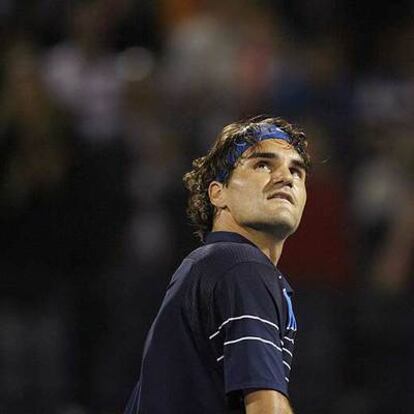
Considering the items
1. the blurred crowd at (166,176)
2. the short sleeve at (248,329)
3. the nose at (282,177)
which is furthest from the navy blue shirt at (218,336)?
the blurred crowd at (166,176)

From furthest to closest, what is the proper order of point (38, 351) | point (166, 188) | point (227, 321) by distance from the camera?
point (166, 188)
point (38, 351)
point (227, 321)

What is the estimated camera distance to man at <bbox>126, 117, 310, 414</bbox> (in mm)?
2686

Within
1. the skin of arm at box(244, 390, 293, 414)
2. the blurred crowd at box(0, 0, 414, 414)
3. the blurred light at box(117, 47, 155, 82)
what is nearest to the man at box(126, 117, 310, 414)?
the skin of arm at box(244, 390, 293, 414)

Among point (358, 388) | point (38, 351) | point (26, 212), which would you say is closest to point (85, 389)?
point (38, 351)

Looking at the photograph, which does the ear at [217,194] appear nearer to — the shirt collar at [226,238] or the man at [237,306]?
the man at [237,306]

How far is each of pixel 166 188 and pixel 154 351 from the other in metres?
2.60

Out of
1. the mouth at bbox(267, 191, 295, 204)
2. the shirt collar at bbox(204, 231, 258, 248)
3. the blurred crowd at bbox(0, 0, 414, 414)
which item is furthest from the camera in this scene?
the blurred crowd at bbox(0, 0, 414, 414)

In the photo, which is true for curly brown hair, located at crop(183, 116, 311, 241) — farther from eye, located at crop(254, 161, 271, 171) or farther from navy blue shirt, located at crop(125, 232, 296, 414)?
navy blue shirt, located at crop(125, 232, 296, 414)

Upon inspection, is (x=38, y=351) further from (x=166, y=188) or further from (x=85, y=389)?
(x=166, y=188)

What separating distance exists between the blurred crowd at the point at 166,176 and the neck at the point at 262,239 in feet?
5.74

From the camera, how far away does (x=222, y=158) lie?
3.33 m

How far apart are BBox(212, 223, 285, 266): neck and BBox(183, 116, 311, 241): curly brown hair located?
20 centimetres

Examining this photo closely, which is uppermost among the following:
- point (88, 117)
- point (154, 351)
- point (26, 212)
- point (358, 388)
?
point (88, 117)

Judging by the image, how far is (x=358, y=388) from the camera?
5.27 meters
